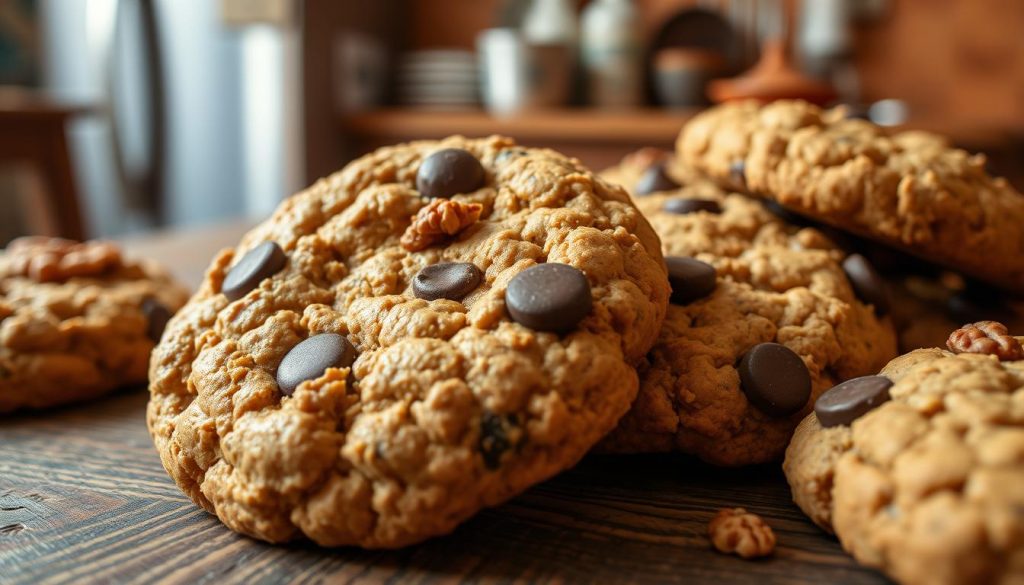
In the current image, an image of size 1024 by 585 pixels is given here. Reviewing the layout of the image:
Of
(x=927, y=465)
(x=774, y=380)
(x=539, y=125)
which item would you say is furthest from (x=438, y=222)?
(x=539, y=125)

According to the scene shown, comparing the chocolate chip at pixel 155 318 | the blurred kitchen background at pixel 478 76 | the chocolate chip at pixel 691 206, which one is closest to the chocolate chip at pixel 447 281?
the chocolate chip at pixel 691 206

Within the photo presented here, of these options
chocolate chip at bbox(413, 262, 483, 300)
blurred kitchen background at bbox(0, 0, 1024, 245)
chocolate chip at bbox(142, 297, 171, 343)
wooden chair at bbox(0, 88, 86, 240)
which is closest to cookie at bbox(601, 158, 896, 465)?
chocolate chip at bbox(413, 262, 483, 300)

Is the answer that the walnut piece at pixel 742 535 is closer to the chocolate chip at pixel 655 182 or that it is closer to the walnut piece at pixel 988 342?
the walnut piece at pixel 988 342

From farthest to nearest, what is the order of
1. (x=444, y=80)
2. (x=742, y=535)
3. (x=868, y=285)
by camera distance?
(x=444, y=80) → (x=868, y=285) → (x=742, y=535)

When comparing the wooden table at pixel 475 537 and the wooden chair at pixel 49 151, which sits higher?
the wooden chair at pixel 49 151

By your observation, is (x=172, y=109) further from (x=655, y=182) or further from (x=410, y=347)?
(x=410, y=347)
